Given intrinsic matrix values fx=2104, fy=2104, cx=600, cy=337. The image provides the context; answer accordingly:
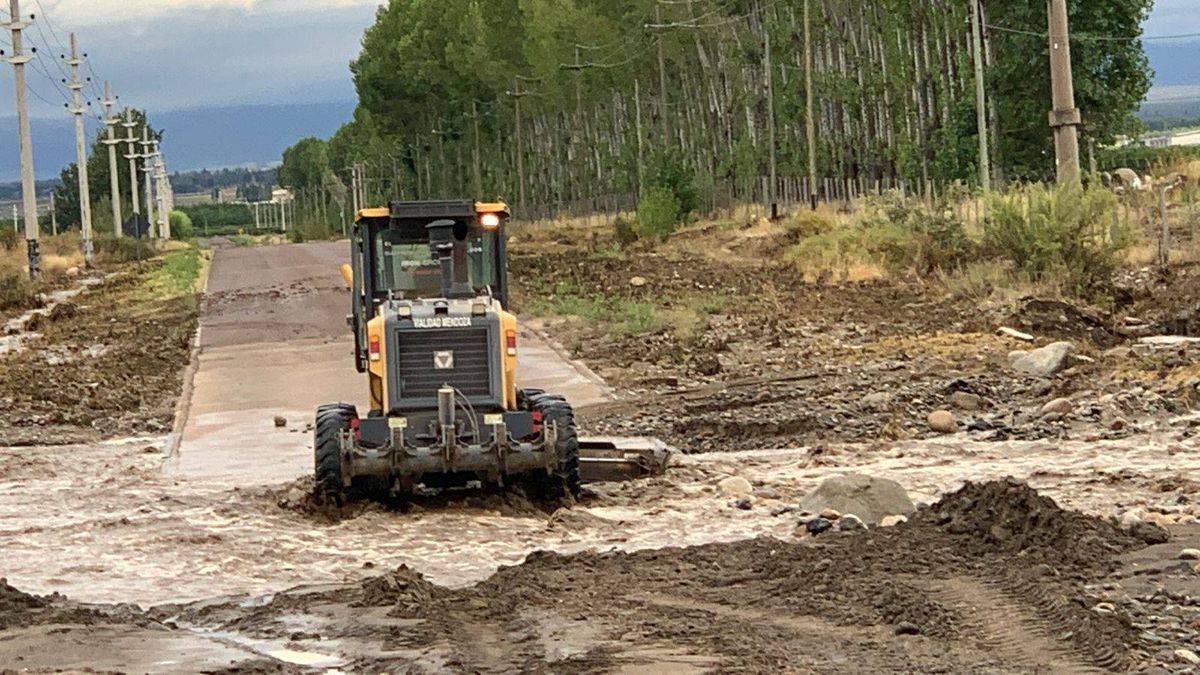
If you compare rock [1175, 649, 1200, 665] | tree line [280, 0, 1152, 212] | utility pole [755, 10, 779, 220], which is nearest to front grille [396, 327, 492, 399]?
rock [1175, 649, 1200, 665]

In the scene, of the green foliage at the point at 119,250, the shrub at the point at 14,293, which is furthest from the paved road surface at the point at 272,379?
the green foliage at the point at 119,250

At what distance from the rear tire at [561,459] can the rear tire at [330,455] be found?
1501 millimetres

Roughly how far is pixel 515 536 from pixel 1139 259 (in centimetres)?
2313

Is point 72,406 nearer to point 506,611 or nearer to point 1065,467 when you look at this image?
point 1065,467

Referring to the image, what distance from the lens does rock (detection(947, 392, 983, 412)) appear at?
20.7 metres

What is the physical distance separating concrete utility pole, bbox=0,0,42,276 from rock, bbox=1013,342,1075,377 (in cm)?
4183

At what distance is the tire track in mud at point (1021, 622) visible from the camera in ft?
30.1

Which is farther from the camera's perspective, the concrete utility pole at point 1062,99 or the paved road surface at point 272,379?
the concrete utility pole at point 1062,99

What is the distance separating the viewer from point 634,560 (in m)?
12.7

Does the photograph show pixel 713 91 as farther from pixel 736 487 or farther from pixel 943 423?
pixel 736 487

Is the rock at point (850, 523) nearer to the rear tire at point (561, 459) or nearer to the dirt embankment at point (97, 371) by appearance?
the rear tire at point (561, 459)

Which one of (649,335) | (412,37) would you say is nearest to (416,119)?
(412,37)

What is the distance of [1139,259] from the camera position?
35594mm

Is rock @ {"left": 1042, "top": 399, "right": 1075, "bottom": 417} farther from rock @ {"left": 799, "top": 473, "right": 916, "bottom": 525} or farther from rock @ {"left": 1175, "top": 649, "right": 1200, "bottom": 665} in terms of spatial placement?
rock @ {"left": 1175, "top": 649, "right": 1200, "bottom": 665}
